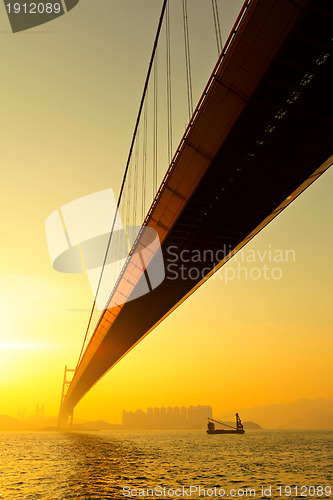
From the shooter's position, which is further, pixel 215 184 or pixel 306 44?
pixel 215 184

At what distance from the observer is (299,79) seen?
27.7 ft

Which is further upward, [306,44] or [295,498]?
[306,44]

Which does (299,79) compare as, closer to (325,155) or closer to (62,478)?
(325,155)

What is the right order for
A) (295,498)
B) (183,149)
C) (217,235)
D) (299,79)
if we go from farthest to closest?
(217,235) < (295,498) < (183,149) < (299,79)

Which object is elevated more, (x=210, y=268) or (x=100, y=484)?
(x=210, y=268)

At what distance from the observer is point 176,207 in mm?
13758

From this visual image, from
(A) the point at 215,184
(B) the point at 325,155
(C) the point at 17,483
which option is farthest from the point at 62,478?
(B) the point at 325,155

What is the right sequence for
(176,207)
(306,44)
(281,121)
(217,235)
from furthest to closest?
(217,235) < (176,207) < (281,121) < (306,44)

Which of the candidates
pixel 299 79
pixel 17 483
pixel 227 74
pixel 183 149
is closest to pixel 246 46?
pixel 227 74

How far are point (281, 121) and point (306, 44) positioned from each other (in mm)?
2493

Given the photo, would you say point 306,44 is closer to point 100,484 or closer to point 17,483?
point 100,484

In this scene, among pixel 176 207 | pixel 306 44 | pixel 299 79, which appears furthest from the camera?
pixel 176 207

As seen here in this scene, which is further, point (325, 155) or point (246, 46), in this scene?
point (325, 155)

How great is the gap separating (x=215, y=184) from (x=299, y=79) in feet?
15.4
